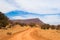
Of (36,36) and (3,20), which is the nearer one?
(36,36)

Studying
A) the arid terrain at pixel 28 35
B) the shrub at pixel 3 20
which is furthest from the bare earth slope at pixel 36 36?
the shrub at pixel 3 20

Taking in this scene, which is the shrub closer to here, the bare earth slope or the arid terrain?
the arid terrain

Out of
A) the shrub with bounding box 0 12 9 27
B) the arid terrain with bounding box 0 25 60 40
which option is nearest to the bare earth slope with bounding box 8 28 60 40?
the arid terrain with bounding box 0 25 60 40

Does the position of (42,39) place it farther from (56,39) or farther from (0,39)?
(0,39)

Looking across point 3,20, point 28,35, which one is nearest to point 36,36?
point 28,35

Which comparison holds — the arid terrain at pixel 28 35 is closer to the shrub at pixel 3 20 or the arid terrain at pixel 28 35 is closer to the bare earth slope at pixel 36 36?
the bare earth slope at pixel 36 36

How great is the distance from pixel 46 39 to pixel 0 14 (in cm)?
2475

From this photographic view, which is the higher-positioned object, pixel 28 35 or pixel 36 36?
pixel 28 35

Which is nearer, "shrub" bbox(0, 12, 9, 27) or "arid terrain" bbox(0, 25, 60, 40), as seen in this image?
"arid terrain" bbox(0, 25, 60, 40)

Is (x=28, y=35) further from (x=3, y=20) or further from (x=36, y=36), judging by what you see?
(x=3, y=20)

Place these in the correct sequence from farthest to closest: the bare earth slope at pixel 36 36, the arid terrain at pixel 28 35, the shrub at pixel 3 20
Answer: the shrub at pixel 3 20 < the arid terrain at pixel 28 35 < the bare earth slope at pixel 36 36

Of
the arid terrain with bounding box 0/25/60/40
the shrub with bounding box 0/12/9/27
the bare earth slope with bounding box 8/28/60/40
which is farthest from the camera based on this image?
the shrub with bounding box 0/12/9/27

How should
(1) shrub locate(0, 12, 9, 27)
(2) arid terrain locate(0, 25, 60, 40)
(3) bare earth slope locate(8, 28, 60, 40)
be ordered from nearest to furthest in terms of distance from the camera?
(3) bare earth slope locate(8, 28, 60, 40)
(2) arid terrain locate(0, 25, 60, 40)
(1) shrub locate(0, 12, 9, 27)

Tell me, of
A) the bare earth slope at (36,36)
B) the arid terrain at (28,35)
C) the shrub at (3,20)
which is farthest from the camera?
the shrub at (3,20)
